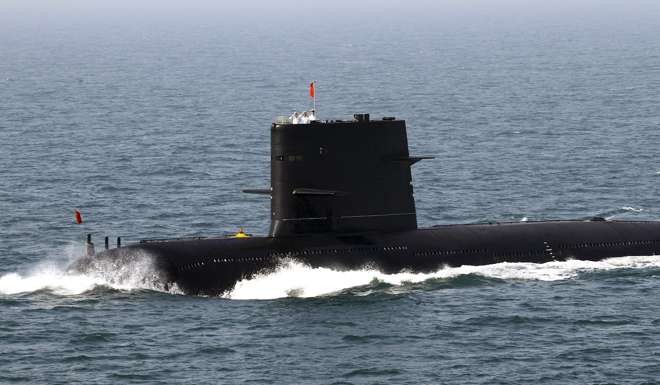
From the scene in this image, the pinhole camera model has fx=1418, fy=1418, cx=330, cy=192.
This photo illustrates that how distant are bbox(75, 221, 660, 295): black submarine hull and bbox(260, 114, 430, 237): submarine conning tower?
0.69 meters

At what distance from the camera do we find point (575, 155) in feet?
313

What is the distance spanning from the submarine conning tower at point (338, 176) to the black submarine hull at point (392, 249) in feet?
2.27

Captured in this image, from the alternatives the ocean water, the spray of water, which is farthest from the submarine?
the ocean water

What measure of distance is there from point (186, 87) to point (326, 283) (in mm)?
113902

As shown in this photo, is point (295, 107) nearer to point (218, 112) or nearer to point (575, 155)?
point (218, 112)

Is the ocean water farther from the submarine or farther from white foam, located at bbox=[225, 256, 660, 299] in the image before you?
the submarine

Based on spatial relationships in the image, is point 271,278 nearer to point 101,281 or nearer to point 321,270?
point 321,270

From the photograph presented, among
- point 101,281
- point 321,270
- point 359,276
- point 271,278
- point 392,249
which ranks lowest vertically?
point 359,276

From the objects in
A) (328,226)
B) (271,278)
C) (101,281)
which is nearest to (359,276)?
(328,226)

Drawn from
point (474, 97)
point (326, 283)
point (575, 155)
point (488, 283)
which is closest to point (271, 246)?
point (326, 283)

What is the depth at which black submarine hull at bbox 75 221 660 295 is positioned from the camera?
5459 centimetres

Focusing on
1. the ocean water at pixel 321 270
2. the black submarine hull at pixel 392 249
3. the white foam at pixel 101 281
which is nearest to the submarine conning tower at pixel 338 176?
the black submarine hull at pixel 392 249

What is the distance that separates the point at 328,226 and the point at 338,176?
6.79 feet

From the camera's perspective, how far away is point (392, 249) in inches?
2251
